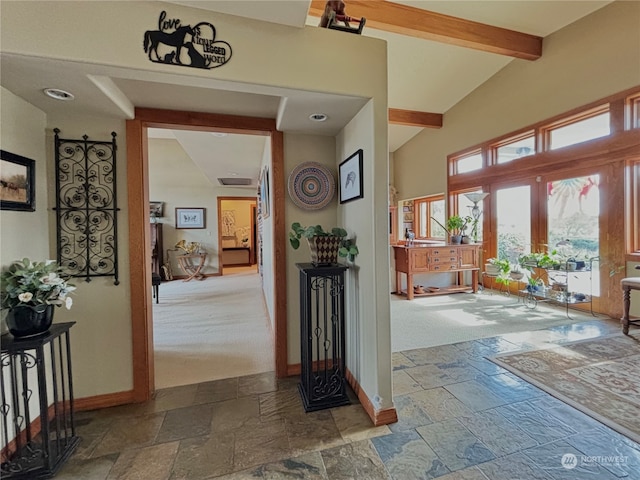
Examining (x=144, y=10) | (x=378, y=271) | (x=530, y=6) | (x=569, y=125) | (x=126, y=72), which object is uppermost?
(x=530, y=6)

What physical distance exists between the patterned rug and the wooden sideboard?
209 centimetres

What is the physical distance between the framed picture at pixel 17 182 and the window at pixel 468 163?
245 inches

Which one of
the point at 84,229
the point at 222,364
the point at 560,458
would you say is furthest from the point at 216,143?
the point at 560,458

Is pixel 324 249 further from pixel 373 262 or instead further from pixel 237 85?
pixel 237 85

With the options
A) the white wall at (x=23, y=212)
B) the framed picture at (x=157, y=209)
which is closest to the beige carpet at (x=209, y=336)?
the white wall at (x=23, y=212)

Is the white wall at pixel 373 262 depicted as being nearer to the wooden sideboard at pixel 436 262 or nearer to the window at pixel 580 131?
the wooden sideboard at pixel 436 262

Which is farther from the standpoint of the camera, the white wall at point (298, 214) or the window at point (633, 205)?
the window at point (633, 205)

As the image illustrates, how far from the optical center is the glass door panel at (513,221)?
4699 mm

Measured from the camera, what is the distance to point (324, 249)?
1946 millimetres

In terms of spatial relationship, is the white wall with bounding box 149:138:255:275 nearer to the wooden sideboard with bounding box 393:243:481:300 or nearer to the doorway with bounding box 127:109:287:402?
the wooden sideboard with bounding box 393:243:481:300

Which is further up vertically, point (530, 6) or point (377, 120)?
point (530, 6)

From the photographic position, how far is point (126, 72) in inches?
53.2

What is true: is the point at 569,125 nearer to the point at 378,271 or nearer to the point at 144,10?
the point at 378,271

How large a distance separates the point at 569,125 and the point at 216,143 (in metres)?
5.02
